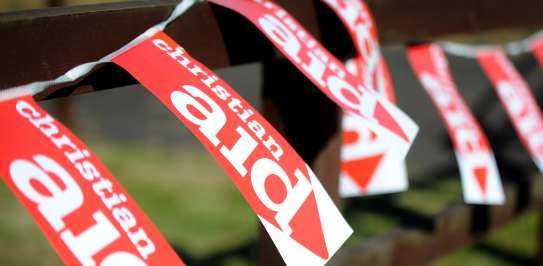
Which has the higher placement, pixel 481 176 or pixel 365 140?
pixel 365 140

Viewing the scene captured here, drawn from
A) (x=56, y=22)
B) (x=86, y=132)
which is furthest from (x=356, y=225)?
(x=56, y=22)

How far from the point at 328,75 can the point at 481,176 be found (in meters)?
0.41

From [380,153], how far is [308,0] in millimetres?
254

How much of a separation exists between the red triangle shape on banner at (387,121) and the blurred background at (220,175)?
0.79 meters

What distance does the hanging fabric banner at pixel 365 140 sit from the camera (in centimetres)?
103

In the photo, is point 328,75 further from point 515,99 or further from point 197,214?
point 197,214

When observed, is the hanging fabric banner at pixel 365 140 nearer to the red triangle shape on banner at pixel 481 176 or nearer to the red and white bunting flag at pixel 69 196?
the red triangle shape on banner at pixel 481 176

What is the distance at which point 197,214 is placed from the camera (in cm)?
324

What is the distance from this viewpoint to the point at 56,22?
2.39 ft

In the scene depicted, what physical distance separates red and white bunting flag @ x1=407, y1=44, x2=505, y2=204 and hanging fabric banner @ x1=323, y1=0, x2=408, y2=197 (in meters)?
0.11

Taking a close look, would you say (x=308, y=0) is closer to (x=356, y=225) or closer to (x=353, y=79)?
(x=353, y=79)

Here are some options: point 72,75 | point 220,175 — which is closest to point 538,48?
point 72,75

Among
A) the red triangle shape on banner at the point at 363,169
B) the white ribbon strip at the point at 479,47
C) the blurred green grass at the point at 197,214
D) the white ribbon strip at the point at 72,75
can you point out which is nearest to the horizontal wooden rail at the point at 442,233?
the red triangle shape on banner at the point at 363,169

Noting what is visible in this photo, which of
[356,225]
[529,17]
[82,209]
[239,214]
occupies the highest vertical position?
[82,209]
